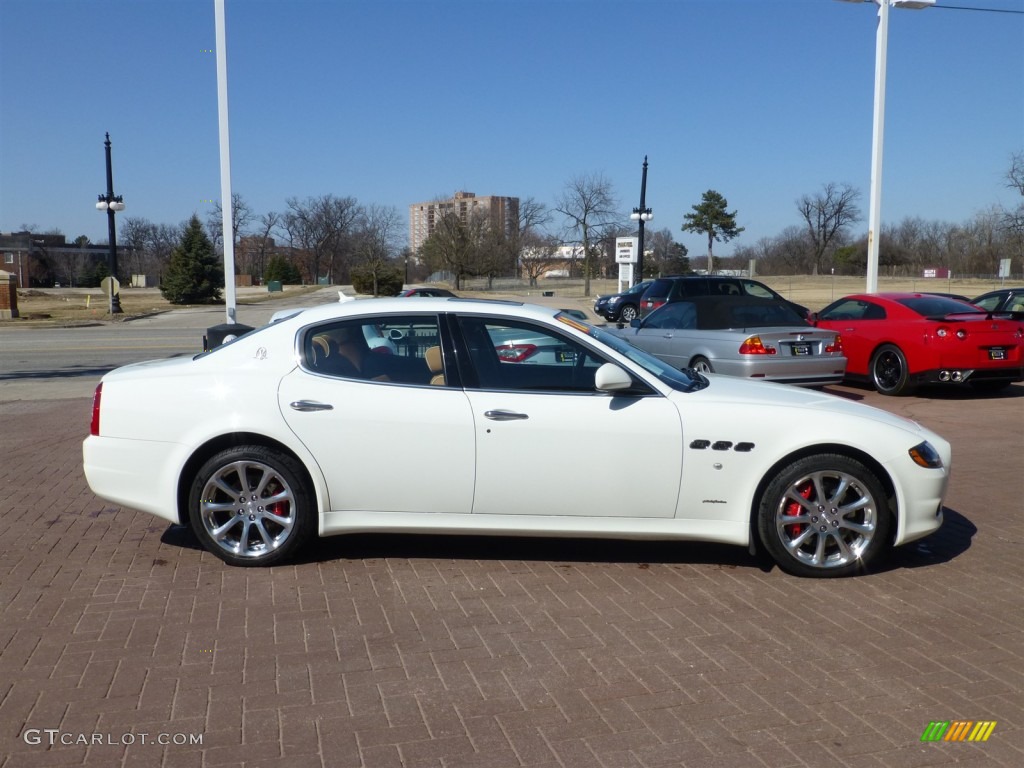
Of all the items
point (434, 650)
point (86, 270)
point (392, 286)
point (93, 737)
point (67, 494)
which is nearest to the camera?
point (93, 737)

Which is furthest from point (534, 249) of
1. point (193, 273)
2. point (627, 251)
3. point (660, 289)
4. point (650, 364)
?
point (650, 364)

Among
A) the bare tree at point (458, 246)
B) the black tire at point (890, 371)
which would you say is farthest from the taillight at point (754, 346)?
the bare tree at point (458, 246)

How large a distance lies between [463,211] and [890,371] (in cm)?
6973

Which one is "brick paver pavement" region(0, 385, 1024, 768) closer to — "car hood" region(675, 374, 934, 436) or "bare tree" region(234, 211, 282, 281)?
"car hood" region(675, 374, 934, 436)

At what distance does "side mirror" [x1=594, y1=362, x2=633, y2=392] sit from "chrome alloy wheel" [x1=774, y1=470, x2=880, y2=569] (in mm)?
1101

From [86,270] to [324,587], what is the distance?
99.6 meters

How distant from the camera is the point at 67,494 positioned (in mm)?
7086

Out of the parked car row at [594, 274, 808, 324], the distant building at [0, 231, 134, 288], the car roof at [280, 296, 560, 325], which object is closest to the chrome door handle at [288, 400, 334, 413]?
the car roof at [280, 296, 560, 325]

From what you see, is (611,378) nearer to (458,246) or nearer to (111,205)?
(111,205)

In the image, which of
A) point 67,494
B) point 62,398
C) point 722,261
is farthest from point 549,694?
point 722,261

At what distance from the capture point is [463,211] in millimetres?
80125

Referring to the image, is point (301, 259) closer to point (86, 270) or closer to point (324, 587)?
point (86, 270)

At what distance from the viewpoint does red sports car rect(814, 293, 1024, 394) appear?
11953 mm

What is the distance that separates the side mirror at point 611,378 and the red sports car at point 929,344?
842cm
